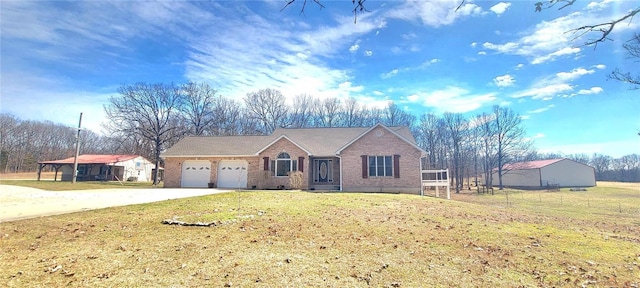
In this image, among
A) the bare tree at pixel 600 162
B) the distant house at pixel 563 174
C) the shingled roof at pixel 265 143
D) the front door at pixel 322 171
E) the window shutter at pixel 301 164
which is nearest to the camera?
the window shutter at pixel 301 164

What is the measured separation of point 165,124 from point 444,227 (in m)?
38.4

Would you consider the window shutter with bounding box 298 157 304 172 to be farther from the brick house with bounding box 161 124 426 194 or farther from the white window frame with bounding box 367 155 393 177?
the white window frame with bounding box 367 155 393 177

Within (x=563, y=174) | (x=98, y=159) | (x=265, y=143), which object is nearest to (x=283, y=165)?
(x=265, y=143)

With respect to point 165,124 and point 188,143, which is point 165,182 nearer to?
point 188,143

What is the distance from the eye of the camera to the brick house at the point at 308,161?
73.9 feet

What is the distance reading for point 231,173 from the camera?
25578 millimetres

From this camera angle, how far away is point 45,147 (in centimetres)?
5994

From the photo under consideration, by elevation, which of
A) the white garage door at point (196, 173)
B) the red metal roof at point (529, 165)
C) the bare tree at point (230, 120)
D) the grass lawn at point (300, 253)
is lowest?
the grass lawn at point (300, 253)

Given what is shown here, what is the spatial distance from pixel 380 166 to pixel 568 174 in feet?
145

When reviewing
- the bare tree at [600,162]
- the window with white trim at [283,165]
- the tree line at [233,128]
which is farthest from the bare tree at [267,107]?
the bare tree at [600,162]

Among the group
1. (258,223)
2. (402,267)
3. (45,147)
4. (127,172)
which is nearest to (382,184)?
(258,223)

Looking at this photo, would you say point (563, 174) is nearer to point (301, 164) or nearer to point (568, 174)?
point (568, 174)

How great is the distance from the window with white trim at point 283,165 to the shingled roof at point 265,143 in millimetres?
1364

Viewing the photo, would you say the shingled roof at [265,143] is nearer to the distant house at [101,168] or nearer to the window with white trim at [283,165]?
the window with white trim at [283,165]
